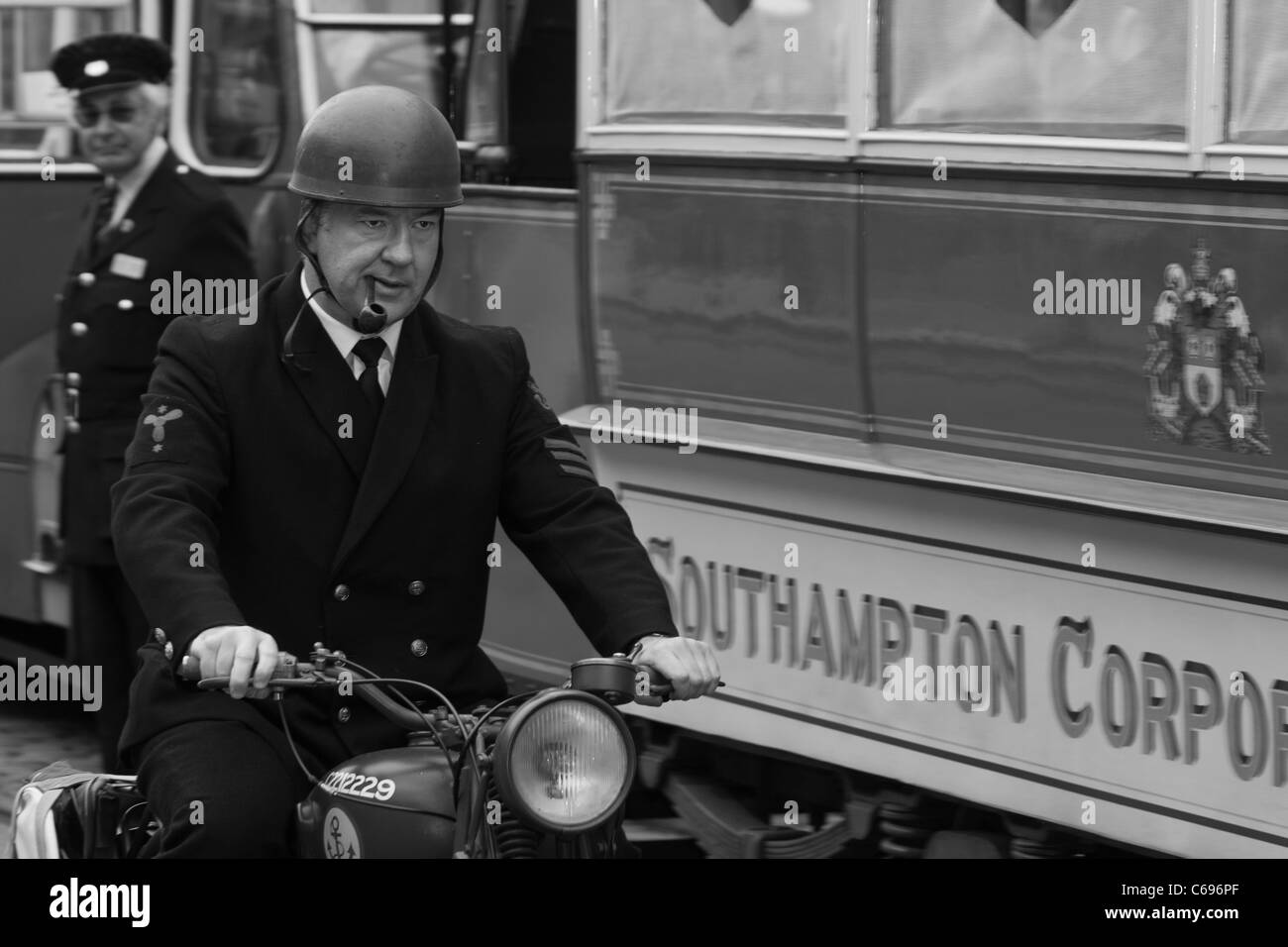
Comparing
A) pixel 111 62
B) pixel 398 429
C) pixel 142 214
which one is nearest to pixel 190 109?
pixel 111 62

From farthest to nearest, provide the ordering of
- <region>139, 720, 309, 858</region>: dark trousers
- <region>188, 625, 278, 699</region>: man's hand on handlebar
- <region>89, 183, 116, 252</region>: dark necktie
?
<region>89, 183, 116, 252</region>: dark necktie → <region>139, 720, 309, 858</region>: dark trousers → <region>188, 625, 278, 699</region>: man's hand on handlebar

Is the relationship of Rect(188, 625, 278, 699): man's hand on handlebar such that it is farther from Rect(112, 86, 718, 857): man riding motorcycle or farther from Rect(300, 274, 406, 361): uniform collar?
A: Rect(300, 274, 406, 361): uniform collar

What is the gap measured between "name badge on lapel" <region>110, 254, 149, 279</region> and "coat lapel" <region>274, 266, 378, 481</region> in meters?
2.95

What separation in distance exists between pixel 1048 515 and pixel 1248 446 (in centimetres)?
59

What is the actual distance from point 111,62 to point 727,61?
1.78 meters

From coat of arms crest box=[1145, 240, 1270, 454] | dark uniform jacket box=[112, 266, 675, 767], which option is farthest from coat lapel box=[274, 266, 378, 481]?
coat of arms crest box=[1145, 240, 1270, 454]

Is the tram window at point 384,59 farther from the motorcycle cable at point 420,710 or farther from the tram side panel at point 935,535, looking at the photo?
the motorcycle cable at point 420,710

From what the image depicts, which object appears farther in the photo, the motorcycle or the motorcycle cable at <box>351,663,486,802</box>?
the motorcycle cable at <box>351,663,486,802</box>

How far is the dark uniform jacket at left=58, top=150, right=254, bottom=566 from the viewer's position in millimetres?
6602

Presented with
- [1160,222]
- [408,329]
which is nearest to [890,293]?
[1160,222]

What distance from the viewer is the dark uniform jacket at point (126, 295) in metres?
6.60

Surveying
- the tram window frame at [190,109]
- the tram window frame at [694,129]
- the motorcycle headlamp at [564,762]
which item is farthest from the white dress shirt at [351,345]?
the tram window frame at [190,109]

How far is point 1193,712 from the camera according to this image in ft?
16.6

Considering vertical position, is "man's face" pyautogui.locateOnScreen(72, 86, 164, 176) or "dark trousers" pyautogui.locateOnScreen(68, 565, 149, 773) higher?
"man's face" pyautogui.locateOnScreen(72, 86, 164, 176)
